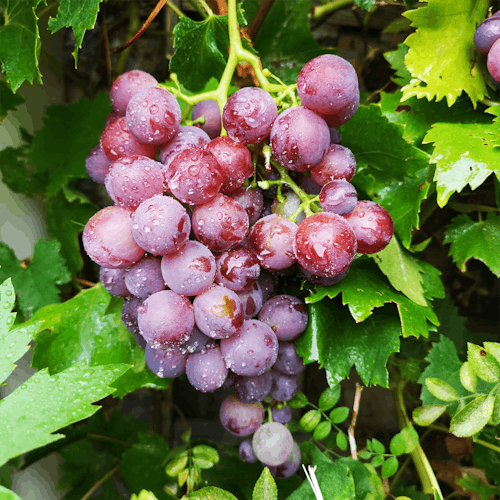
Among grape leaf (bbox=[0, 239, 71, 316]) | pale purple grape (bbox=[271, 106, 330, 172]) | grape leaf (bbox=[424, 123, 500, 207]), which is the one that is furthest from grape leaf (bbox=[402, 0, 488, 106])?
grape leaf (bbox=[0, 239, 71, 316])

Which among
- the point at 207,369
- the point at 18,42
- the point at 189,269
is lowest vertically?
the point at 207,369

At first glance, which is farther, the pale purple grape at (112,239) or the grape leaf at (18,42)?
the grape leaf at (18,42)

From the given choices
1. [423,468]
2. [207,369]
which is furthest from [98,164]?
[423,468]

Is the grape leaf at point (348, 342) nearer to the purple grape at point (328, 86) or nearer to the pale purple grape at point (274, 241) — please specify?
the pale purple grape at point (274, 241)

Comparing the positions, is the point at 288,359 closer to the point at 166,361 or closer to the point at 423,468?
the point at 166,361

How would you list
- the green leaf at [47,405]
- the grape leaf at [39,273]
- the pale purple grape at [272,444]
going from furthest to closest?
the grape leaf at [39,273] < the pale purple grape at [272,444] < the green leaf at [47,405]

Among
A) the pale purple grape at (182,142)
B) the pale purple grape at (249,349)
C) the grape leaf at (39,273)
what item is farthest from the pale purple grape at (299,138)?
the grape leaf at (39,273)
